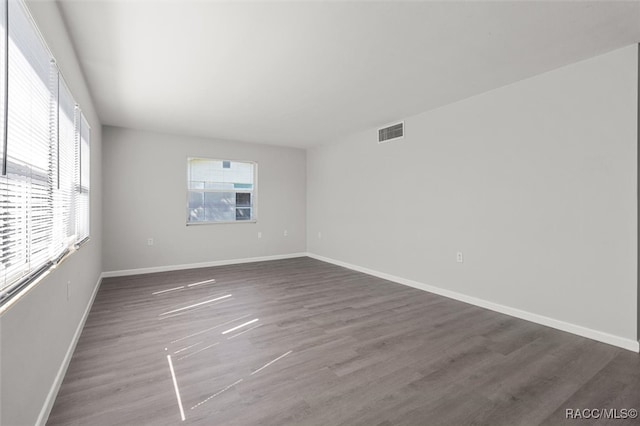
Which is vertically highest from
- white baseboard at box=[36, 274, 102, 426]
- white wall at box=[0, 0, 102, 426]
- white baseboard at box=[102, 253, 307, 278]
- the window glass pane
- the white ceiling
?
the white ceiling

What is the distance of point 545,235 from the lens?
289cm

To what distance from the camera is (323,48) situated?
2439mm

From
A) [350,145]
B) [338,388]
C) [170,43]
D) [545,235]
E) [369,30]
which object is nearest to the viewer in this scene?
[338,388]

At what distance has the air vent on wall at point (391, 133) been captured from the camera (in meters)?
4.41

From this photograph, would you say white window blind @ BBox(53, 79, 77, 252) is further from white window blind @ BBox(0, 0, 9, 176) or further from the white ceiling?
white window blind @ BBox(0, 0, 9, 176)

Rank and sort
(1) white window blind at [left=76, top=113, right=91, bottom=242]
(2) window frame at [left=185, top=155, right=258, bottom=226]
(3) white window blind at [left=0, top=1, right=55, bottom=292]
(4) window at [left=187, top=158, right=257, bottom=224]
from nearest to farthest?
1. (3) white window blind at [left=0, top=1, right=55, bottom=292]
2. (1) white window blind at [left=76, top=113, right=91, bottom=242]
3. (2) window frame at [left=185, top=155, right=258, bottom=226]
4. (4) window at [left=187, top=158, right=257, bottom=224]

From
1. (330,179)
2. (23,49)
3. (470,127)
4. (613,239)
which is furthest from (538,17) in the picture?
(330,179)

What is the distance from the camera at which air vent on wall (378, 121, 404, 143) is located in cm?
441

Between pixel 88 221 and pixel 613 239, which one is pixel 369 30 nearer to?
pixel 613 239

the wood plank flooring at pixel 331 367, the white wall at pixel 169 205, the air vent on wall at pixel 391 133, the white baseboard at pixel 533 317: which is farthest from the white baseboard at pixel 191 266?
the air vent on wall at pixel 391 133

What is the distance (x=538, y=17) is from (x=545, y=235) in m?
1.89

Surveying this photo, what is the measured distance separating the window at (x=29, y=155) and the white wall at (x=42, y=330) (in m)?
0.12

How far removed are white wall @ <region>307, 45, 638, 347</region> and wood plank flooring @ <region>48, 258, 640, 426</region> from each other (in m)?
0.37

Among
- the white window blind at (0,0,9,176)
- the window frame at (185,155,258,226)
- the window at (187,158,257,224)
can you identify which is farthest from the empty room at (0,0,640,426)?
the window at (187,158,257,224)
